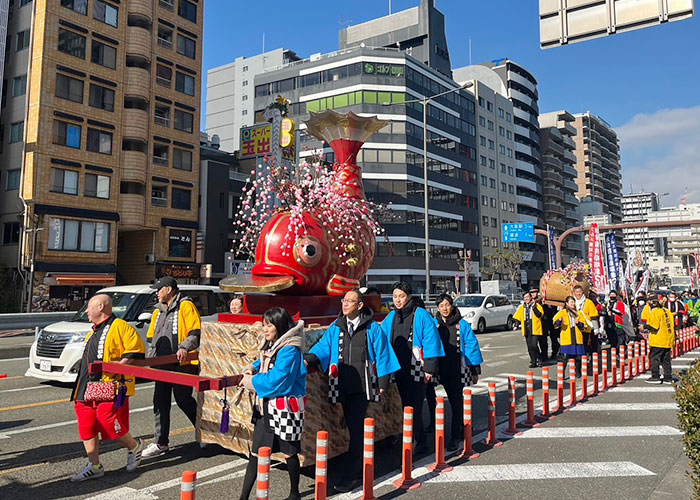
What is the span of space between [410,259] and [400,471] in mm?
46412

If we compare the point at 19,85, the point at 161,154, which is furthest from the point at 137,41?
the point at 19,85

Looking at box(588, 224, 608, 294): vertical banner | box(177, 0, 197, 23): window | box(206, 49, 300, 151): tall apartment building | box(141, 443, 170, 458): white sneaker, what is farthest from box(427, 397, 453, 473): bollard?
box(206, 49, 300, 151): tall apartment building

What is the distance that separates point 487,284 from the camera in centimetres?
3641

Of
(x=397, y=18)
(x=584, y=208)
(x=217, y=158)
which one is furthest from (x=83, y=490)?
(x=584, y=208)

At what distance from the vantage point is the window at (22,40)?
30219 mm

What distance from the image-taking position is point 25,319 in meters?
21.0

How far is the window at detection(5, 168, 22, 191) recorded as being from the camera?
2938 centimetres

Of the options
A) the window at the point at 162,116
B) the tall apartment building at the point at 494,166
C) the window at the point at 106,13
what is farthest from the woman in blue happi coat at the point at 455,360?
the tall apartment building at the point at 494,166

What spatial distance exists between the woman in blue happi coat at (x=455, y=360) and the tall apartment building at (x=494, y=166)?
2220 inches

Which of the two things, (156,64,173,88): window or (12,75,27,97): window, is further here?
(156,64,173,88): window

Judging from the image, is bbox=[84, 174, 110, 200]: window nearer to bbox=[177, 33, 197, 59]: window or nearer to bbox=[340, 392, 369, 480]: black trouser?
bbox=[177, 33, 197, 59]: window

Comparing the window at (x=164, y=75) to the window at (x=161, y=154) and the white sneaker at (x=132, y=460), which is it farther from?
the white sneaker at (x=132, y=460)

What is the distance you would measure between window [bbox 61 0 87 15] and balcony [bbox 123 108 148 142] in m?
5.96

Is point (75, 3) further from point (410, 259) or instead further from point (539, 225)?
point (539, 225)
